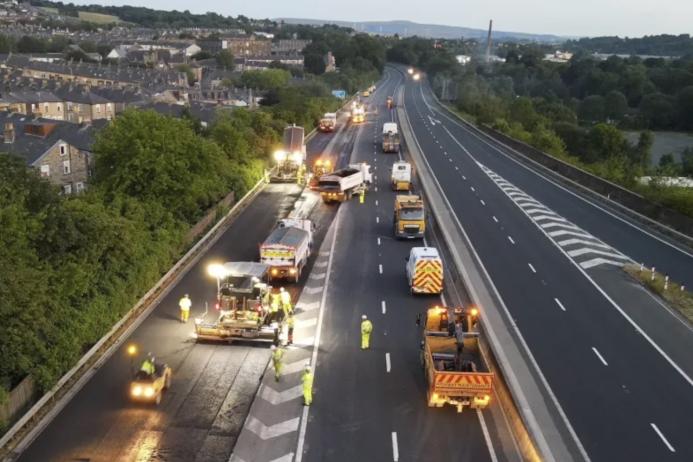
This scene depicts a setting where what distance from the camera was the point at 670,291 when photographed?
103 ft

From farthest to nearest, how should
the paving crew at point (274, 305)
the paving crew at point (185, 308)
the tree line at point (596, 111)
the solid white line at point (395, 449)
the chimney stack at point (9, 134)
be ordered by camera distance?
the tree line at point (596, 111) < the chimney stack at point (9, 134) < the paving crew at point (274, 305) < the paving crew at point (185, 308) < the solid white line at point (395, 449)

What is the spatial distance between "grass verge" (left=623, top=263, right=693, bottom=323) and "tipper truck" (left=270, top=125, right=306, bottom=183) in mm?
29503

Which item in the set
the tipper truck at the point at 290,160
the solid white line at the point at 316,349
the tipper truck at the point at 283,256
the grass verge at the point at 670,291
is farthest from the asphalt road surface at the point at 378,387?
the tipper truck at the point at 290,160

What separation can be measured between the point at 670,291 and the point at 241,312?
19049 millimetres

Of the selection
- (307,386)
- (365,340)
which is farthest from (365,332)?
(307,386)

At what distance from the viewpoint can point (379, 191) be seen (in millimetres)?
53844

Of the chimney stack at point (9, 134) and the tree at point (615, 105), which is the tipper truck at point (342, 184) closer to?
the chimney stack at point (9, 134)

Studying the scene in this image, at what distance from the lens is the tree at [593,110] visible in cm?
15338

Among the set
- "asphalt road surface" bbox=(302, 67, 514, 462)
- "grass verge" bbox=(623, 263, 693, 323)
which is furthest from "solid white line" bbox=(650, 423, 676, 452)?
"grass verge" bbox=(623, 263, 693, 323)

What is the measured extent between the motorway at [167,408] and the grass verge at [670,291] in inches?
691

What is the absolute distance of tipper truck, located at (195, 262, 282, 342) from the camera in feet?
82.1

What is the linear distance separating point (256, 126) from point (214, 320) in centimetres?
4059

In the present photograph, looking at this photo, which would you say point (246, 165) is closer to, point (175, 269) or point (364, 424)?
point (175, 269)

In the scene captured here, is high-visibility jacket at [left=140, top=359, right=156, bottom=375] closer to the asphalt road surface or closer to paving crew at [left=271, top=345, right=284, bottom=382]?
paving crew at [left=271, top=345, right=284, bottom=382]
